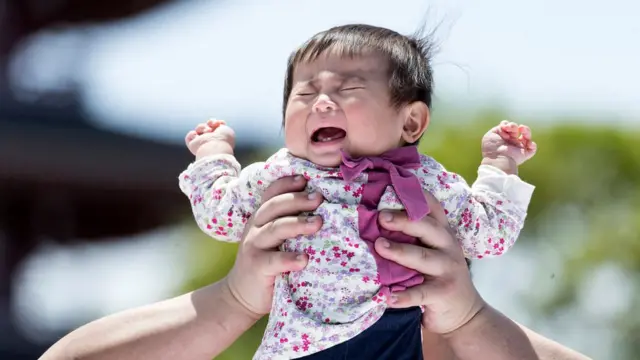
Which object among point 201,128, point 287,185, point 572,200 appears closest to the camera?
point 287,185

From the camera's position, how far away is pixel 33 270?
7.83 m

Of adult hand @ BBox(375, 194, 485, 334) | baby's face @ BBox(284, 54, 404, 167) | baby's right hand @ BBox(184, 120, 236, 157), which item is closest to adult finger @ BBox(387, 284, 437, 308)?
adult hand @ BBox(375, 194, 485, 334)

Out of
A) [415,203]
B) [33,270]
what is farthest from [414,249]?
[33,270]

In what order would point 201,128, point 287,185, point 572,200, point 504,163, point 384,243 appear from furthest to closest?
point 572,200
point 201,128
point 504,163
point 287,185
point 384,243

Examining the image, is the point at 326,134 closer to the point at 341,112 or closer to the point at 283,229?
the point at 341,112

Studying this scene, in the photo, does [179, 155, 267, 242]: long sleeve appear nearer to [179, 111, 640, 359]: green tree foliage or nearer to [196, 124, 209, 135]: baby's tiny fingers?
[196, 124, 209, 135]: baby's tiny fingers

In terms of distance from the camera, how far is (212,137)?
6.29 feet

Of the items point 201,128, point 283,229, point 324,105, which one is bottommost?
point 283,229

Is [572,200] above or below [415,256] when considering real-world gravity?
below

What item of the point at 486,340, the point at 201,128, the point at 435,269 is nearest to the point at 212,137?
the point at 201,128

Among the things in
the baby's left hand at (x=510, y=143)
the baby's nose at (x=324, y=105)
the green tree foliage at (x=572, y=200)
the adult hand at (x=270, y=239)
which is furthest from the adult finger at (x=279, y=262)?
the green tree foliage at (x=572, y=200)

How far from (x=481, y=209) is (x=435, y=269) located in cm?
15

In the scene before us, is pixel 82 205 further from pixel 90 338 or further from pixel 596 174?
pixel 90 338

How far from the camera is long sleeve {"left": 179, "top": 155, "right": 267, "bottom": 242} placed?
1759 millimetres
